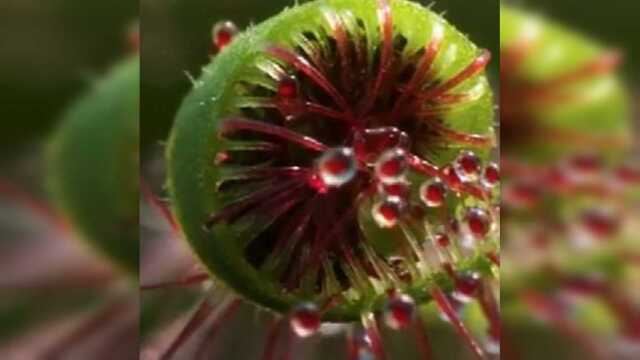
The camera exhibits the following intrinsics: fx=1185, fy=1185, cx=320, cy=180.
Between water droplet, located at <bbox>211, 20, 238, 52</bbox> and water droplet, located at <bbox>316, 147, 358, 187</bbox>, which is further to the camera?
water droplet, located at <bbox>211, 20, 238, 52</bbox>

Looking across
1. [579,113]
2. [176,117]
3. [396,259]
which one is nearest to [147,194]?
[176,117]

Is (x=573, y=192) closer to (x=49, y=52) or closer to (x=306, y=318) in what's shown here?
(x=306, y=318)

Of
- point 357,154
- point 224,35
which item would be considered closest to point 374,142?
point 357,154

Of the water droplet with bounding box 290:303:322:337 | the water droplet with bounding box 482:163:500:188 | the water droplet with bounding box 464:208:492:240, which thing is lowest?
the water droplet with bounding box 464:208:492:240

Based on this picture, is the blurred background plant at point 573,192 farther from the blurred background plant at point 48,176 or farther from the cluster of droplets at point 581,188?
the blurred background plant at point 48,176

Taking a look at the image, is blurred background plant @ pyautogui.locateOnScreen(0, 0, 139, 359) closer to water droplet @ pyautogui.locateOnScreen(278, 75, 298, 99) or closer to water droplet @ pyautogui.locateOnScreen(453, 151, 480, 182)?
water droplet @ pyautogui.locateOnScreen(278, 75, 298, 99)

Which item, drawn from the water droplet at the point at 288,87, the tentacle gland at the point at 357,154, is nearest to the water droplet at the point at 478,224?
the tentacle gland at the point at 357,154

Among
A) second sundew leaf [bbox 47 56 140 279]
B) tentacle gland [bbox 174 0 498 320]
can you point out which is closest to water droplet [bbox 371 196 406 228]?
tentacle gland [bbox 174 0 498 320]
